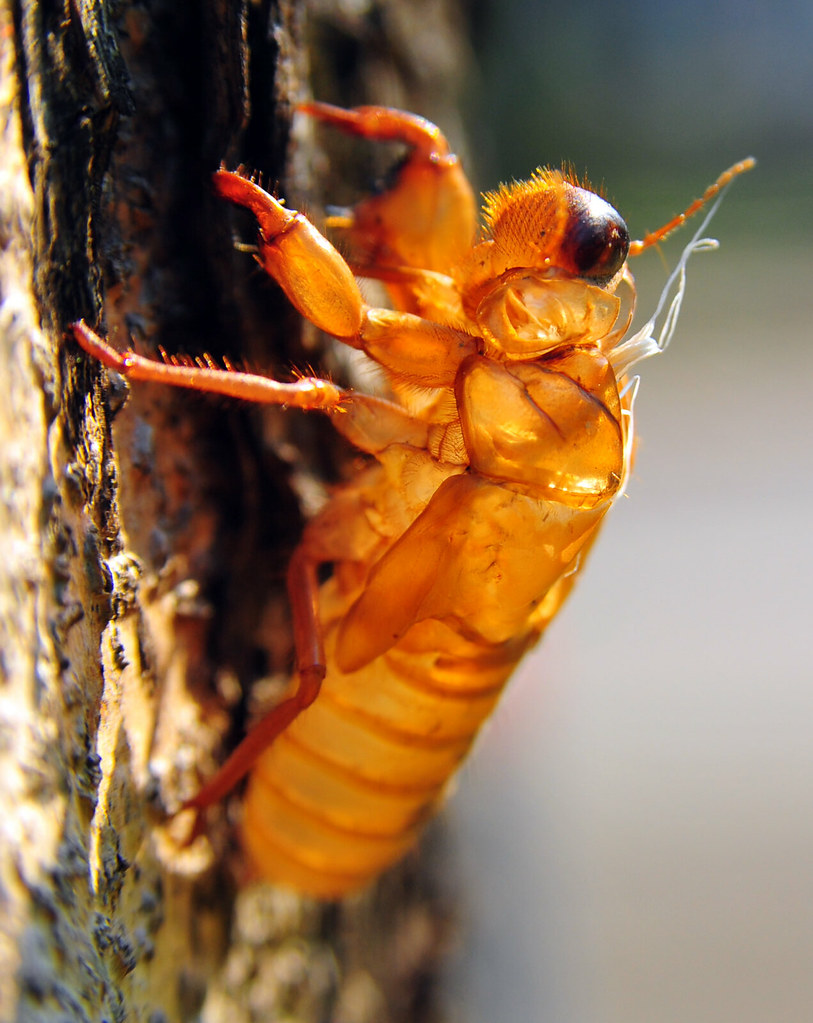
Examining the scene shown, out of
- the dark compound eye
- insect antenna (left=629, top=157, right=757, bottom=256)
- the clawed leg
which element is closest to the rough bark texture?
the clawed leg

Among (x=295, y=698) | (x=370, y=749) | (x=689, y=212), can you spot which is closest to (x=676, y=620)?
(x=689, y=212)

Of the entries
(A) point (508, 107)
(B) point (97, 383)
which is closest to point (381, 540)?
(B) point (97, 383)

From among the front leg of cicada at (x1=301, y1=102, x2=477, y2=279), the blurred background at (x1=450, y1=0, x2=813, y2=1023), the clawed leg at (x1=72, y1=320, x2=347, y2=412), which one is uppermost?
the front leg of cicada at (x1=301, y1=102, x2=477, y2=279)

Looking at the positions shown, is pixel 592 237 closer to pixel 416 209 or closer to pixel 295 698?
pixel 416 209

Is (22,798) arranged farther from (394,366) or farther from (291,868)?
(394,366)

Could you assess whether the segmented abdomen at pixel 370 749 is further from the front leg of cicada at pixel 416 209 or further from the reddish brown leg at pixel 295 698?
the front leg of cicada at pixel 416 209

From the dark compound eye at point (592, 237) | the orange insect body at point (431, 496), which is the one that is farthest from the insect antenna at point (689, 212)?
the dark compound eye at point (592, 237)

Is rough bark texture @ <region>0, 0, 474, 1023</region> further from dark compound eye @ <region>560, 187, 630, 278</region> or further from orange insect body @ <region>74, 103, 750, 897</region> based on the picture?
dark compound eye @ <region>560, 187, 630, 278</region>
